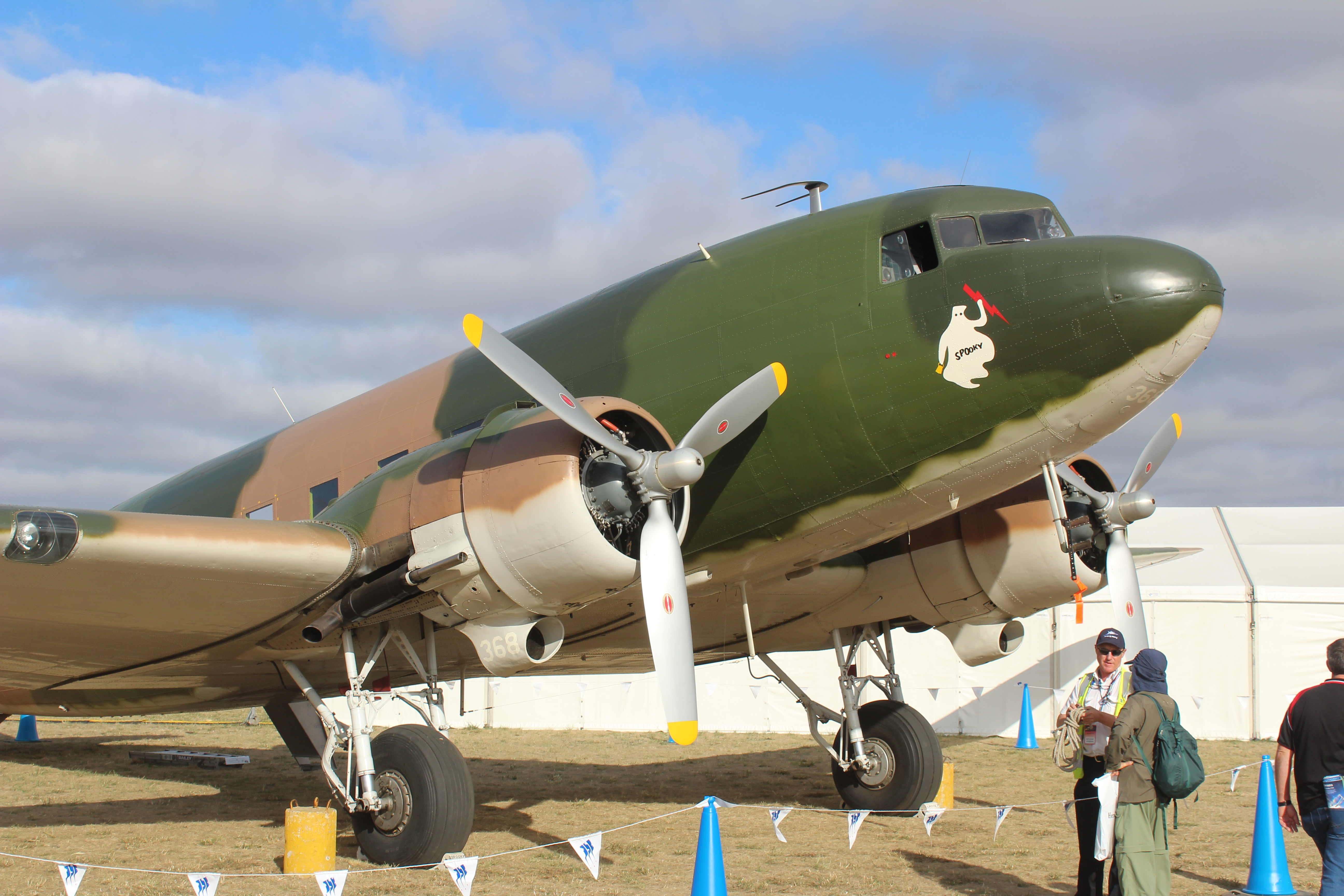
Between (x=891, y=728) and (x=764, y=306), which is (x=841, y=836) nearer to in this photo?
(x=891, y=728)

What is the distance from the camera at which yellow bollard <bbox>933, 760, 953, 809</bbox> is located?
10.2 metres

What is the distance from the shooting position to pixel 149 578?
22.9ft

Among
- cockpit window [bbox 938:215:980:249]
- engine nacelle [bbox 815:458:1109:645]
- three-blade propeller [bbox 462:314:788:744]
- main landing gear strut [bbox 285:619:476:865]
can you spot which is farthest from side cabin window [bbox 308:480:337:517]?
cockpit window [bbox 938:215:980:249]

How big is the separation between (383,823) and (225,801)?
505 cm

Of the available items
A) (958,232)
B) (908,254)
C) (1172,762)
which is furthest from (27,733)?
(1172,762)

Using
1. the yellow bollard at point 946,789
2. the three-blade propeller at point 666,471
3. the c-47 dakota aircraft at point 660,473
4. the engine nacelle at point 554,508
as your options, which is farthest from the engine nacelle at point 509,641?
the yellow bollard at point 946,789

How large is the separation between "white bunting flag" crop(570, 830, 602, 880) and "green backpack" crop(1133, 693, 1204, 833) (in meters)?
3.16

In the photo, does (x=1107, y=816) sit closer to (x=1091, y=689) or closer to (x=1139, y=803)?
(x=1139, y=803)

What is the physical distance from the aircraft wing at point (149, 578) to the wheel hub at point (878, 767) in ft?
18.0

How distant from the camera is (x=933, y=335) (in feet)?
23.4

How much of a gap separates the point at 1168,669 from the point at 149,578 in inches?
664

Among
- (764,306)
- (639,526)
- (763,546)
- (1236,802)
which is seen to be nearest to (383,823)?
(639,526)

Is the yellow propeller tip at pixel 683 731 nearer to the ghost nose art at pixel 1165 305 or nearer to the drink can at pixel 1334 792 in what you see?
the drink can at pixel 1334 792

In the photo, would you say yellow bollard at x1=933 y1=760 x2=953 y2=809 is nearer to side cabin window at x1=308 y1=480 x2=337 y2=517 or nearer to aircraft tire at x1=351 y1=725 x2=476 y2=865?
aircraft tire at x1=351 y1=725 x2=476 y2=865
